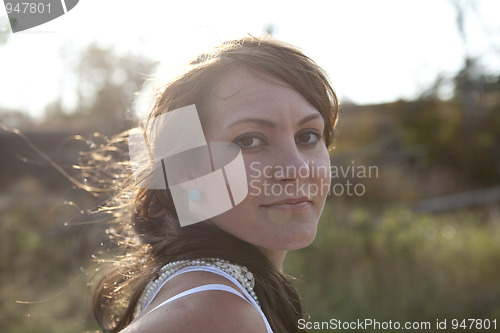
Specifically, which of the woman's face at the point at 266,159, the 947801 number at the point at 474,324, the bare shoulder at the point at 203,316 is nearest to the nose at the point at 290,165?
the woman's face at the point at 266,159

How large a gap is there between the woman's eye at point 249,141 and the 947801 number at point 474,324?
3892 millimetres

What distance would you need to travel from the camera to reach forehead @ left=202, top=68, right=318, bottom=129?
1.60 meters

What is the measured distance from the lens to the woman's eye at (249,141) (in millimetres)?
1614

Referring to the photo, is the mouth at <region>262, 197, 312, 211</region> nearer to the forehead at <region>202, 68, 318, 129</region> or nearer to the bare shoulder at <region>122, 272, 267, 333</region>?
the forehead at <region>202, 68, 318, 129</region>

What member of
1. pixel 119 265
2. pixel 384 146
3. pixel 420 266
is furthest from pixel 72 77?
pixel 384 146

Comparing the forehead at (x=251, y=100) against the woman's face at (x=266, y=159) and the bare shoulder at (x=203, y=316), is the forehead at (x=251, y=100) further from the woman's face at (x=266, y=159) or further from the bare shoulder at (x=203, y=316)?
the bare shoulder at (x=203, y=316)

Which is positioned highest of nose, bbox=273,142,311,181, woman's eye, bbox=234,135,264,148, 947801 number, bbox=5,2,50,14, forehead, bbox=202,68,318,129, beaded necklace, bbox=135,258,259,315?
947801 number, bbox=5,2,50,14

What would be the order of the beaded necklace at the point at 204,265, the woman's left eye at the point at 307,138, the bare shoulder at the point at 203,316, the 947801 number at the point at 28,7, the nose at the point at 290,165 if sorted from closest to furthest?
the bare shoulder at the point at 203,316, the beaded necklace at the point at 204,265, the nose at the point at 290,165, the woman's left eye at the point at 307,138, the 947801 number at the point at 28,7

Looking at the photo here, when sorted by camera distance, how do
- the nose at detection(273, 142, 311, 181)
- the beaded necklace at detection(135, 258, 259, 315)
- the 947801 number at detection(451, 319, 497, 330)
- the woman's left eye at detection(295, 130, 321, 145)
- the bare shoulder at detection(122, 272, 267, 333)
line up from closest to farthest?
the bare shoulder at detection(122, 272, 267, 333) → the beaded necklace at detection(135, 258, 259, 315) → the nose at detection(273, 142, 311, 181) → the woman's left eye at detection(295, 130, 321, 145) → the 947801 number at detection(451, 319, 497, 330)

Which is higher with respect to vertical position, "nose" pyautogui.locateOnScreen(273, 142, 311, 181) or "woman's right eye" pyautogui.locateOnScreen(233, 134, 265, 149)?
"woman's right eye" pyautogui.locateOnScreen(233, 134, 265, 149)

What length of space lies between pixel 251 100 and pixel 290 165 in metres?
0.24

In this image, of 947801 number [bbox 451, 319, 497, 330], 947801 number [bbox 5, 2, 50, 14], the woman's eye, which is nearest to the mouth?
the woman's eye

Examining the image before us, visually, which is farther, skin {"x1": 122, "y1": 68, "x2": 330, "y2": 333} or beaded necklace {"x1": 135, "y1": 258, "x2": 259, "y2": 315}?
skin {"x1": 122, "y1": 68, "x2": 330, "y2": 333}

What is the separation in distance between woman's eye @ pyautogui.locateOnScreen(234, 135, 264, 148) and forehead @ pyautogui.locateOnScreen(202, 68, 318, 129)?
6 centimetres
